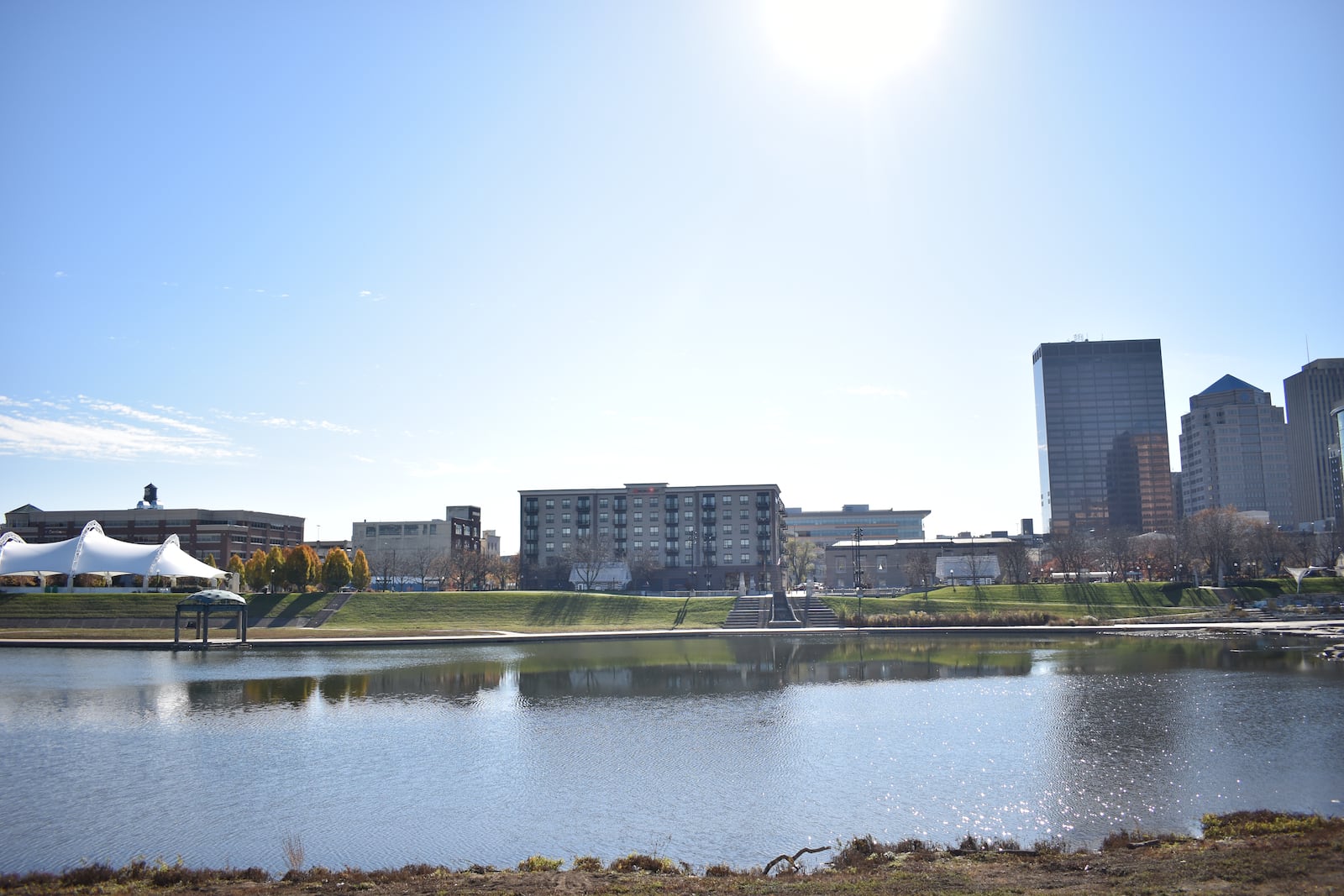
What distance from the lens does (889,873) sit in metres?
17.3

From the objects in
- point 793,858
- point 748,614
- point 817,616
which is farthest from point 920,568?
point 793,858

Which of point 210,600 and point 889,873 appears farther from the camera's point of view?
point 210,600

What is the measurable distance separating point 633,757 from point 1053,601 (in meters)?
77.5

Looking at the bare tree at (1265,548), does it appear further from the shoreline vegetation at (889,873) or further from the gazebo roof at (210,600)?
the gazebo roof at (210,600)

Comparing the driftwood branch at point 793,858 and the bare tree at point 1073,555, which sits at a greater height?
the bare tree at point 1073,555

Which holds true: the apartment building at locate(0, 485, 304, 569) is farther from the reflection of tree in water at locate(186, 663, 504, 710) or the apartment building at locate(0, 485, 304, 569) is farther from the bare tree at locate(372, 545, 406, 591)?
the reflection of tree in water at locate(186, 663, 504, 710)

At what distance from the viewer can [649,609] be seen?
95.4m

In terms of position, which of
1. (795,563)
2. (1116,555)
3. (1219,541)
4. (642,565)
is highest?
(1219,541)

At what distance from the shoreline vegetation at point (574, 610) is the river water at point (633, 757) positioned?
29187mm

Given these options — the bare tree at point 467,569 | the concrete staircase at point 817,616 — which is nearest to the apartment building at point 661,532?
the bare tree at point 467,569

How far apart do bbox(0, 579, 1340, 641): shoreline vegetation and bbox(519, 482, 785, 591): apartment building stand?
28.4 m

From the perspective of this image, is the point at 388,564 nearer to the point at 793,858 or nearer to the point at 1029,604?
the point at 1029,604

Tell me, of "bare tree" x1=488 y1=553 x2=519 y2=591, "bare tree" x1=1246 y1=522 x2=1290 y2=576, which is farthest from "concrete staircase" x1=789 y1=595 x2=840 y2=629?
"bare tree" x1=1246 y1=522 x2=1290 y2=576

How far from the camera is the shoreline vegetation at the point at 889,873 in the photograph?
15750 millimetres
